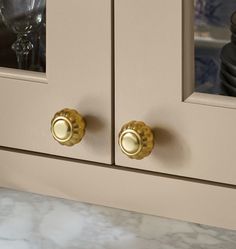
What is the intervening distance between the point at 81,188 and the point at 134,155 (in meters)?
0.11

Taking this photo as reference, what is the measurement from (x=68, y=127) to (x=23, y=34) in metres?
0.12

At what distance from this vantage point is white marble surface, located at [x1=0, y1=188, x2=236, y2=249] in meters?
0.92

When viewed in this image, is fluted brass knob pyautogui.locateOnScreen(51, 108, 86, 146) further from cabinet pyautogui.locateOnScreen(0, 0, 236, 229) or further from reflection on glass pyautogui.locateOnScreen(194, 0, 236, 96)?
reflection on glass pyautogui.locateOnScreen(194, 0, 236, 96)

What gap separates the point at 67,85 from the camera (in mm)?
927

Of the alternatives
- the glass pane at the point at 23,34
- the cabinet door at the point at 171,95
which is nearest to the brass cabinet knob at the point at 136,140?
the cabinet door at the point at 171,95

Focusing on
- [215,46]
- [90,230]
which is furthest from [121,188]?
[215,46]

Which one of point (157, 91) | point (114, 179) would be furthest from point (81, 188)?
point (157, 91)

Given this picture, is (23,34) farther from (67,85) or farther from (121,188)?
(121,188)

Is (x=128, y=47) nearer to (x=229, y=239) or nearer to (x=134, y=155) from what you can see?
(x=134, y=155)

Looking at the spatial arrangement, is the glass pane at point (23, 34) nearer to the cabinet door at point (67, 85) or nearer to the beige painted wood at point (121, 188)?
the cabinet door at point (67, 85)

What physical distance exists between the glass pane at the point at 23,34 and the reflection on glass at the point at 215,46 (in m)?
0.17

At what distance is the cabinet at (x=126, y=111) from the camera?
872mm

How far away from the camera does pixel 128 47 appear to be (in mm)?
885

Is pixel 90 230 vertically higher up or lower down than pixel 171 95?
lower down
